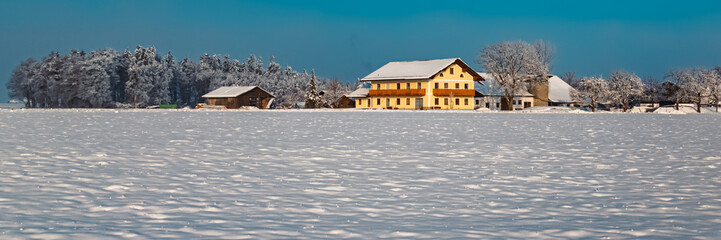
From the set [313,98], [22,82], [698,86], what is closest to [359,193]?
[698,86]

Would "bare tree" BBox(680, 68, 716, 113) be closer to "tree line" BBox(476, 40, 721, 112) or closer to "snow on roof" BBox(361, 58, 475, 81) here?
"tree line" BBox(476, 40, 721, 112)

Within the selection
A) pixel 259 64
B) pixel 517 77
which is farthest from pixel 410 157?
pixel 259 64

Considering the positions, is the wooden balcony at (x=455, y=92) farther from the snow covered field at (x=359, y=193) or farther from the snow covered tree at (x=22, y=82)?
the snow covered field at (x=359, y=193)

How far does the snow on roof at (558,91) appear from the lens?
3819 inches

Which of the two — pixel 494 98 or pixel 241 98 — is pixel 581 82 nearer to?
pixel 494 98

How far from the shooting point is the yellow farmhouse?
91375mm

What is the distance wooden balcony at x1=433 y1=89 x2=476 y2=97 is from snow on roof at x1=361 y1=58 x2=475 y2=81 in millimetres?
3044

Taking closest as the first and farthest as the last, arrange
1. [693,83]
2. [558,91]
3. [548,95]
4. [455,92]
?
1. [693,83]
2. [455,92]
3. [548,95]
4. [558,91]

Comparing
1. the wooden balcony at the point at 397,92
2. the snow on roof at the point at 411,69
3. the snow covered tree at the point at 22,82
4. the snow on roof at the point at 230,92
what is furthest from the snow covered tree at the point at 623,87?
the snow covered tree at the point at 22,82

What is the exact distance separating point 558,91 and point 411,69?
79.3 feet

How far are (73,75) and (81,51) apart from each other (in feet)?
65.5

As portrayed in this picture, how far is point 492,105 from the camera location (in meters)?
97.3

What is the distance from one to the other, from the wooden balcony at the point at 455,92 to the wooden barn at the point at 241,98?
3249 cm

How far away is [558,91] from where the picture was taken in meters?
99.3
